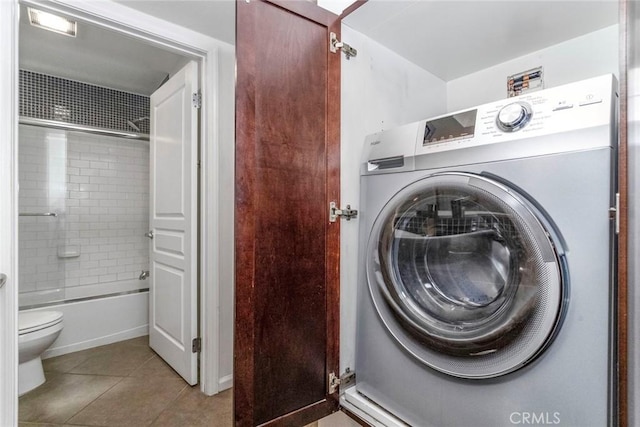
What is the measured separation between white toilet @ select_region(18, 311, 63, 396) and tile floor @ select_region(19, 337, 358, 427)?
63 mm

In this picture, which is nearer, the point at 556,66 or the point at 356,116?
the point at 356,116

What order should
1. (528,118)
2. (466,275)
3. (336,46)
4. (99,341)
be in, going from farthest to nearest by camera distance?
(99,341) < (336,46) < (466,275) < (528,118)

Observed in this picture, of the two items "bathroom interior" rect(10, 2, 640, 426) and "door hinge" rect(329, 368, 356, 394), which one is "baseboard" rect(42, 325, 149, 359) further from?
"door hinge" rect(329, 368, 356, 394)

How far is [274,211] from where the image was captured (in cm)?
113

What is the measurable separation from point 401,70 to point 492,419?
1557 mm

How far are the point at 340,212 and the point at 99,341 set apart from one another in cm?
233

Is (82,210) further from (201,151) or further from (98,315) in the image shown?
(201,151)

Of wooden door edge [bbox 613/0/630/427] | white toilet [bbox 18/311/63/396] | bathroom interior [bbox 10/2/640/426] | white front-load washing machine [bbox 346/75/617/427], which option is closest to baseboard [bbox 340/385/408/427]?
white front-load washing machine [bbox 346/75/617/427]

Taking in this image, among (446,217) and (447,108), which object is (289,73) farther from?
(447,108)

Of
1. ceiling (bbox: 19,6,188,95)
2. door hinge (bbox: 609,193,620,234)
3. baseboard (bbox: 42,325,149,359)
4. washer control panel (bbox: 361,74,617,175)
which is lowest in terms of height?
baseboard (bbox: 42,325,149,359)

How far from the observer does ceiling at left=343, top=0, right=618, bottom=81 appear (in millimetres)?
1254

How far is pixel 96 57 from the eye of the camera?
2.21m

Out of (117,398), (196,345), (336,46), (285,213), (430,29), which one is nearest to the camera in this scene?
(285,213)

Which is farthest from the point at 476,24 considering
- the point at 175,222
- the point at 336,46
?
the point at 175,222
